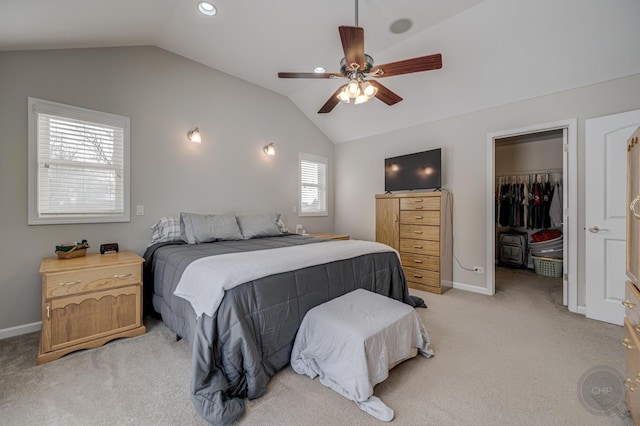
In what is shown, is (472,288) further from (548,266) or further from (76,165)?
(76,165)

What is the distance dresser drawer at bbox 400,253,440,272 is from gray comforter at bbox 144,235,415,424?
1.57m

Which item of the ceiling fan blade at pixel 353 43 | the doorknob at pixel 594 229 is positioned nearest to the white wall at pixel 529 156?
the doorknob at pixel 594 229

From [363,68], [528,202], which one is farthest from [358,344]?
[528,202]

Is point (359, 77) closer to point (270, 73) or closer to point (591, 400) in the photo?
point (270, 73)

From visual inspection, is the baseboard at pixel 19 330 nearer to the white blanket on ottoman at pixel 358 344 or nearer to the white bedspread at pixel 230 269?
the white bedspread at pixel 230 269

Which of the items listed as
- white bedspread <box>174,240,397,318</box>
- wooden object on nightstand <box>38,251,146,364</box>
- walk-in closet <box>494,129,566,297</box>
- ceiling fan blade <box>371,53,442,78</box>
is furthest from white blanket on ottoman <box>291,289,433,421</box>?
walk-in closet <box>494,129,566,297</box>

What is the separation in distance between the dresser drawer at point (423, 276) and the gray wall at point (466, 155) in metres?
0.50

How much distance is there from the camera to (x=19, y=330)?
7.88ft

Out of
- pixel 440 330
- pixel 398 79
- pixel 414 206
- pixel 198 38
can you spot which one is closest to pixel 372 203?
pixel 414 206

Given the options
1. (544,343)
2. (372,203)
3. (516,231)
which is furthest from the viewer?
(516,231)

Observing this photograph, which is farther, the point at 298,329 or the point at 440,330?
the point at 440,330

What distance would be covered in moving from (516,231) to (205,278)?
19.6ft

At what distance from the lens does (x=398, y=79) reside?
143 inches

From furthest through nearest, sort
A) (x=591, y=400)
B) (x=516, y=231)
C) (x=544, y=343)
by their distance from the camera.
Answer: (x=516, y=231) → (x=544, y=343) → (x=591, y=400)
